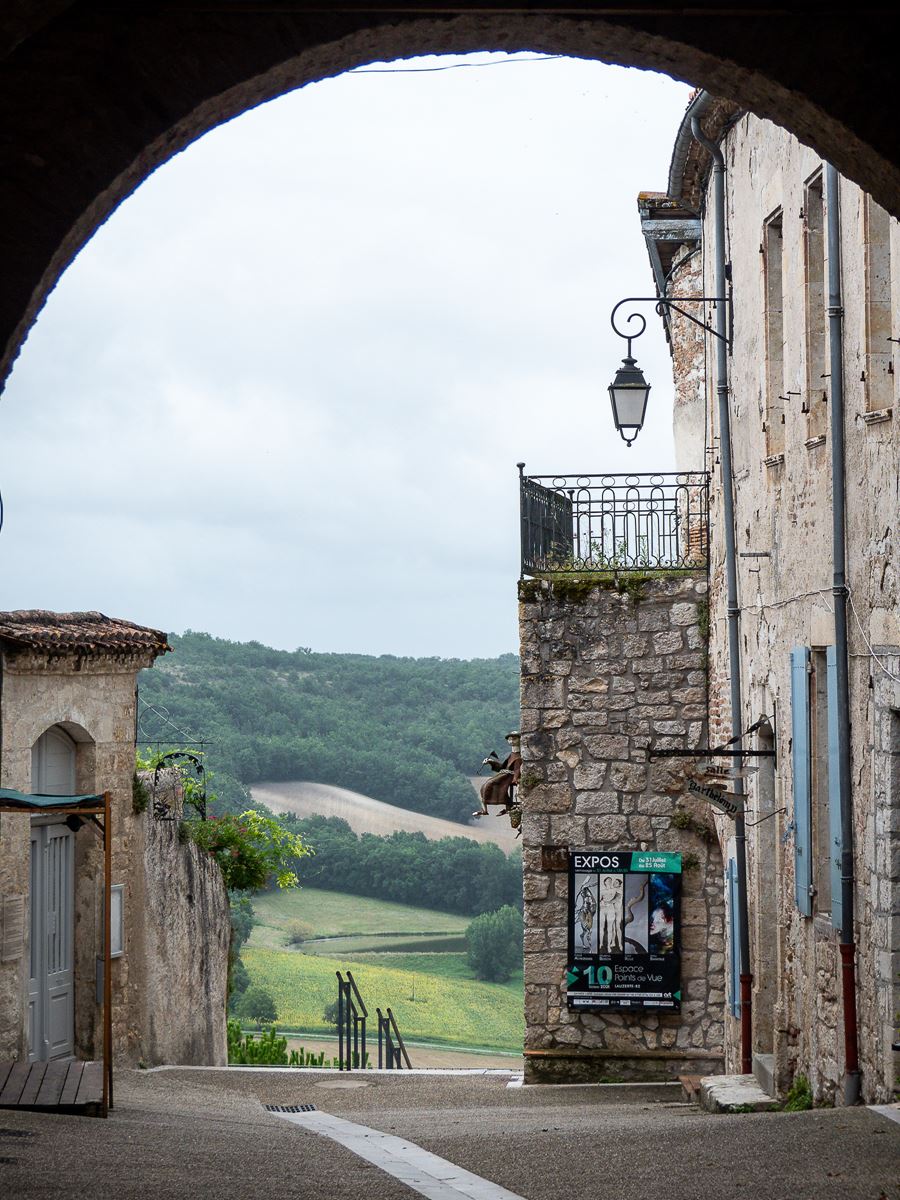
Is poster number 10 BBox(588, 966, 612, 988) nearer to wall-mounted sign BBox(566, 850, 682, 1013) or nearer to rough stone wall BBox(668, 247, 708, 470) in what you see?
wall-mounted sign BBox(566, 850, 682, 1013)

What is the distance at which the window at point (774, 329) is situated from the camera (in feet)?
31.6

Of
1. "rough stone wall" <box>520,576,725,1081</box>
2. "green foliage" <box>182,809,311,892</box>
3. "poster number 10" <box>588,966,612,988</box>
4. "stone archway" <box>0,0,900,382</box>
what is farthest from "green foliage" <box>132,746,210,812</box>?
"stone archway" <box>0,0,900,382</box>

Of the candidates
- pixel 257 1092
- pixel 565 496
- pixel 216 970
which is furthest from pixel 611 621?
→ pixel 216 970

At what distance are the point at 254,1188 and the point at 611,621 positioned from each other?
7565 millimetres

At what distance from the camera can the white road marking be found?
219 inches

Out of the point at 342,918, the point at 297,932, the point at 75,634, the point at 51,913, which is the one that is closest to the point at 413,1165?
the point at 75,634

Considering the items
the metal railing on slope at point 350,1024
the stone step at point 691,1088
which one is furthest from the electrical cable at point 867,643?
the metal railing on slope at point 350,1024

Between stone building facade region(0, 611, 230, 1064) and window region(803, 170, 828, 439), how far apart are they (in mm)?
7025

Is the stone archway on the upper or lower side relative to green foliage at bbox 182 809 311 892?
upper

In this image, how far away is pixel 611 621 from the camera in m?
12.4

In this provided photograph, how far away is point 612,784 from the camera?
12336mm

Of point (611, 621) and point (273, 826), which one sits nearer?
point (611, 621)

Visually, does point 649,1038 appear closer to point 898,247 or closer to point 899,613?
point 899,613

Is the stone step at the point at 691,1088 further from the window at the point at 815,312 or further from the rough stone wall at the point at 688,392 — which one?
the rough stone wall at the point at 688,392
